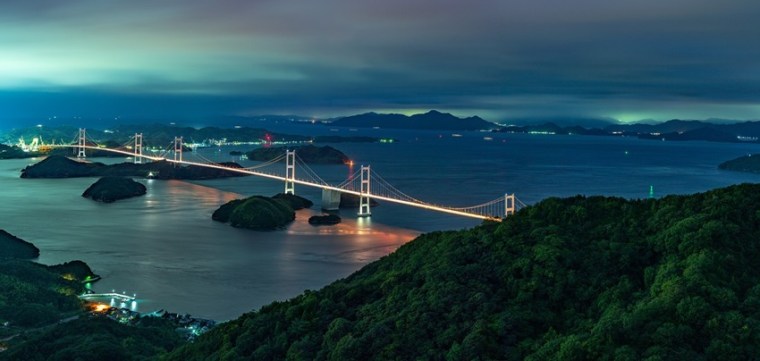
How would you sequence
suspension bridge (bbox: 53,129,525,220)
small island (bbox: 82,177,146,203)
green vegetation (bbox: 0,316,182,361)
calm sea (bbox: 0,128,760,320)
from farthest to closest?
small island (bbox: 82,177,146,203)
suspension bridge (bbox: 53,129,525,220)
calm sea (bbox: 0,128,760,320)
green vegetation (bbox: 0,316,182,361)

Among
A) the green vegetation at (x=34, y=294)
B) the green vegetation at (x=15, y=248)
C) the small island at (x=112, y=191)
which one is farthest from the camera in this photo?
the small island at (x=112, y=191)

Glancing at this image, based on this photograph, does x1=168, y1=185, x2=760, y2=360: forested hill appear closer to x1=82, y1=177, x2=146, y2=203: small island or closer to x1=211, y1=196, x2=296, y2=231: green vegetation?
x1=211, y1=196, x2=296, y2=231: green vegetation

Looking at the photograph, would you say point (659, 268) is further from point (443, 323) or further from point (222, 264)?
point (222, 264)

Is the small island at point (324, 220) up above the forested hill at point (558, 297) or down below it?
below

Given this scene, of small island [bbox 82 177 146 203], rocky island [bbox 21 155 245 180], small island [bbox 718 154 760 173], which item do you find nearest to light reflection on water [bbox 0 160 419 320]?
small island [bbox 82 177 146 203]

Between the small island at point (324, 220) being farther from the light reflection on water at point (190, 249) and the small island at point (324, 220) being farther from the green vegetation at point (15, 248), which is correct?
the green vegetation at point (15, 248)

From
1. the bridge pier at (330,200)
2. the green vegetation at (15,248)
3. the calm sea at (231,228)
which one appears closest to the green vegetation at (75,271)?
the calm sea at (231,228)
